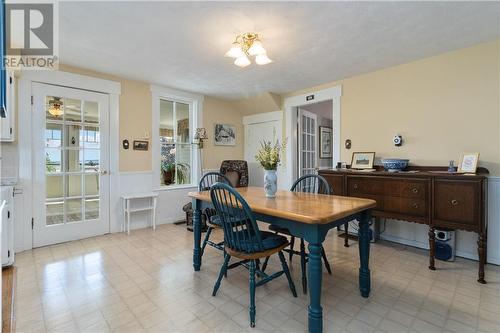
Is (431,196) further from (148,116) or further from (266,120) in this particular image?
(148,116)

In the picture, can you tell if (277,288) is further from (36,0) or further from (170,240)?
(36,0)

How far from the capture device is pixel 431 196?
260cm

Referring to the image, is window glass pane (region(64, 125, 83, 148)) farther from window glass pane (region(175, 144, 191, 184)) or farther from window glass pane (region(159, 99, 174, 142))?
window glass pane (region(175, 144, 191, 184))

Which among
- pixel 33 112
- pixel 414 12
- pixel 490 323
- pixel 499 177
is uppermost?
pixel 414 12

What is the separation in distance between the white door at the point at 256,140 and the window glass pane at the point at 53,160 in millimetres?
3224

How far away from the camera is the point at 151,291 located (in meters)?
2.14

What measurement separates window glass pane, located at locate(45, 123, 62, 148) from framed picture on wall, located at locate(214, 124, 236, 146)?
249 cm

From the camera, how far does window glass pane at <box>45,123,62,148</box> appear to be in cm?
324

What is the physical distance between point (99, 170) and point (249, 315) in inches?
120

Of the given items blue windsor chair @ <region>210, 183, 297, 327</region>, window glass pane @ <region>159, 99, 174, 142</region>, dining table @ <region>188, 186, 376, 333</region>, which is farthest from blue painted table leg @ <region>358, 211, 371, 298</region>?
window glass pane @ <region>159, 99, 174, 142</region>

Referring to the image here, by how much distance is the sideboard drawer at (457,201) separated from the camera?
7.70 ft

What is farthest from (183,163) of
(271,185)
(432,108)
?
(432,108)

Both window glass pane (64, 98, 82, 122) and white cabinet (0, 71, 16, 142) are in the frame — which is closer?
white cabinet (0, 71, 16, 142)

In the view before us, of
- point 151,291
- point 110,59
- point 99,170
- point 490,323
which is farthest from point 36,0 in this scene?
point 490,323
